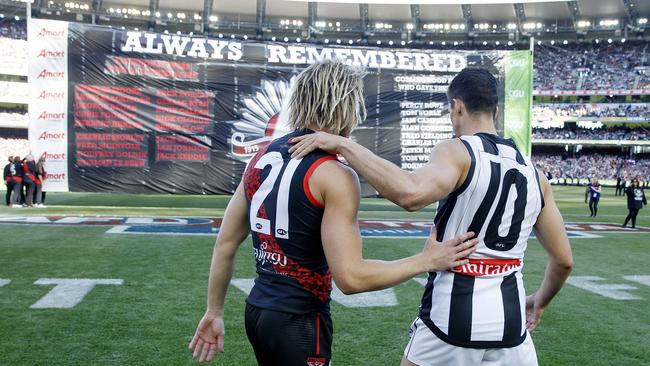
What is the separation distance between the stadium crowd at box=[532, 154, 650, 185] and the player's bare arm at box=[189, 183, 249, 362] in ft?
188

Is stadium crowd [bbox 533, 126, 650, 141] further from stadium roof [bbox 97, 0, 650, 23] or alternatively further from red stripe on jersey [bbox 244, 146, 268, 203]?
red stripe on jersey [bbox 244, 146, 268, 203]

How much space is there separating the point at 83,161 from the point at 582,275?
1450cm

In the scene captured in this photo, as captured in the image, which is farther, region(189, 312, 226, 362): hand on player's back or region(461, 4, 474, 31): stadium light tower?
region(461, 4, 474, 31): stadium light tower

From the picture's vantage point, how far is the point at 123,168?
1775 cm

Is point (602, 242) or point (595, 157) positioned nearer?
point (602, 242)

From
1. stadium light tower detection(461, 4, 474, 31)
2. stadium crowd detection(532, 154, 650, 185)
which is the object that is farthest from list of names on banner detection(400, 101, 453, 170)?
stadium crowd detection(532, 154, 650, 185)

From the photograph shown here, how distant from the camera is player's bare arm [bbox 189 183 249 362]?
2.70 metres

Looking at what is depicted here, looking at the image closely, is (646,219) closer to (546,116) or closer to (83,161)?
(83,161)

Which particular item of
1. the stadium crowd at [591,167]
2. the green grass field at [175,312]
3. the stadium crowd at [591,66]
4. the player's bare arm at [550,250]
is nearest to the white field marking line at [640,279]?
the green grass field at [175,312]

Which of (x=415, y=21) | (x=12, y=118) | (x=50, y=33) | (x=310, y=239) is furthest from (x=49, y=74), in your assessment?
(x=415, y=21)

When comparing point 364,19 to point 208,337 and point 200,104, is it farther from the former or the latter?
point 208,337

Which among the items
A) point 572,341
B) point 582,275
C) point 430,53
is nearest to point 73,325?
point 572,341

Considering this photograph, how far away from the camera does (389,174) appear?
233 centimetres

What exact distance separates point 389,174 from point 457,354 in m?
0.93
